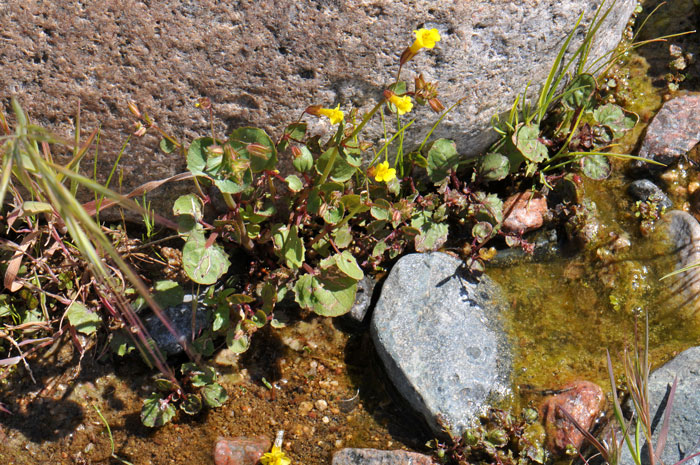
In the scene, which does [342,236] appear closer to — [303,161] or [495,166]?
[303,161]

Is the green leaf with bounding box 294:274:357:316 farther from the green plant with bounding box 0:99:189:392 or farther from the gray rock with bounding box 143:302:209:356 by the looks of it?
the green plant with bounding box 0:99:189:392

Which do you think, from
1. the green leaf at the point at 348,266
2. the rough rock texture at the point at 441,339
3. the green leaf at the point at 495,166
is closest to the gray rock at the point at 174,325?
the green leaf at the point at 348,266

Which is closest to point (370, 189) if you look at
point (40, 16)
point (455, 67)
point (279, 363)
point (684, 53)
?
point (455, 67)

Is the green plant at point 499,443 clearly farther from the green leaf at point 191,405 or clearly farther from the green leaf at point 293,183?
the green leaf at point 293,183

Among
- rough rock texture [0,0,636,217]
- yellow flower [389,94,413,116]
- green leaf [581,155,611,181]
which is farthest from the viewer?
green leaf [581,155,611,181]

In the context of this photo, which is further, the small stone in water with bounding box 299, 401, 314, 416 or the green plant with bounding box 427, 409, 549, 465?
the small stone in water with bounding box 299, 401, 314, 416

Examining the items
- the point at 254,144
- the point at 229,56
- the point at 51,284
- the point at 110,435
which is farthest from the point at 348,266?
the point at 51,284

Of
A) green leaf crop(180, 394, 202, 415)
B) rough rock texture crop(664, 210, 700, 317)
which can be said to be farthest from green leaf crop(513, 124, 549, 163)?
green leaf crop(180, 394, 202, 415)
